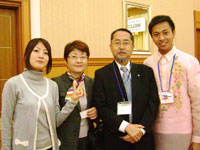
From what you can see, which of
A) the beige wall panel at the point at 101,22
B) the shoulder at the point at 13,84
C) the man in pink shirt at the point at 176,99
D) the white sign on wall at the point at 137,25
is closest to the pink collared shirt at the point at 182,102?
the man in pink shirt at the point at 176,99

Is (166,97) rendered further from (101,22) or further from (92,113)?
(101,22)

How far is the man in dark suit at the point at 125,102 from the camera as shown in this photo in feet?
5.31

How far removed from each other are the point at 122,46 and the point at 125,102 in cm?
49

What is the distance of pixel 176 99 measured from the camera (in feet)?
5.72

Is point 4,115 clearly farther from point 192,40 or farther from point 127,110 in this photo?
point 192,40

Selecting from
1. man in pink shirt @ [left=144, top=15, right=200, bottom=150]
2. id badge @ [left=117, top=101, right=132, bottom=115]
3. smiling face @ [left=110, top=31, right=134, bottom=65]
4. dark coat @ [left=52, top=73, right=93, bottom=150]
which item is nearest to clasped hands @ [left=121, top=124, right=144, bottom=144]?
id badge @ [left=117, top=101, right=132, bottom=115]

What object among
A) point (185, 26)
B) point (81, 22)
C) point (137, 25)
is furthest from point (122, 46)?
point (185, 26)

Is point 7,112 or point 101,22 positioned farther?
point 101,22

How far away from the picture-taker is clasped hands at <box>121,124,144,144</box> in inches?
61.7

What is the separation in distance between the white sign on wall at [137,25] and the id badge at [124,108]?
10.5ft

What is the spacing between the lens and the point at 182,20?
5.54m

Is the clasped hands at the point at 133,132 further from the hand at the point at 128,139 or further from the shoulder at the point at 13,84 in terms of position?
the shoulder at the point at 13,84

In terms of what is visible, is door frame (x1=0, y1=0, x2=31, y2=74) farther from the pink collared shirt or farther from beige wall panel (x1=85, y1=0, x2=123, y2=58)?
the pink collared shirt

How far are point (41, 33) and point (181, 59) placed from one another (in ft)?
8.11
